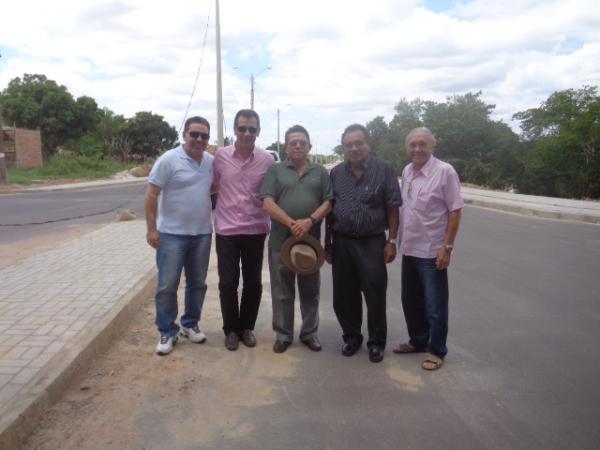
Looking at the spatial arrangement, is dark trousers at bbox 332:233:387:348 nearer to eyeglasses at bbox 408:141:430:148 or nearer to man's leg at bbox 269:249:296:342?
man's leg at bbox 269:249:296:342

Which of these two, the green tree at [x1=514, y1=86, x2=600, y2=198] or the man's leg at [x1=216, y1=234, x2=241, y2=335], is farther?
the green tree at [x1=514, y1=86, x2=600, y2=198]

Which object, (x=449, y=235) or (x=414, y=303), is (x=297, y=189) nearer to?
(x=449, y=235)

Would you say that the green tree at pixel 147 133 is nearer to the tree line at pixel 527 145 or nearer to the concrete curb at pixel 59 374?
the tree line at pixel 527 145

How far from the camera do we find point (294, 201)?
4.14m

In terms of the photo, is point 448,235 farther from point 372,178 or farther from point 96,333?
point 96,333

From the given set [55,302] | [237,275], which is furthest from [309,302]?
[55,302]

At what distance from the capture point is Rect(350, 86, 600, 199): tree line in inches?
1635

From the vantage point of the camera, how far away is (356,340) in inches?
174

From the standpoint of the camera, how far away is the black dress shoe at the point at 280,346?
443cm

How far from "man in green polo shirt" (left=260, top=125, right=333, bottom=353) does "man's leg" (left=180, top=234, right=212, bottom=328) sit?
0.58 metres

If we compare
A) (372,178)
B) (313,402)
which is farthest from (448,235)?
(313,402)

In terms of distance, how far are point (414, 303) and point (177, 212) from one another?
2.06 metres

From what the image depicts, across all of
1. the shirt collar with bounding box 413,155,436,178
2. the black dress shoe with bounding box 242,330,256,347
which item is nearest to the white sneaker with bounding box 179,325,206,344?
the black dress shoe with bounding box 242,330,256,347

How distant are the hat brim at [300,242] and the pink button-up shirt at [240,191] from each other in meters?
0.34
